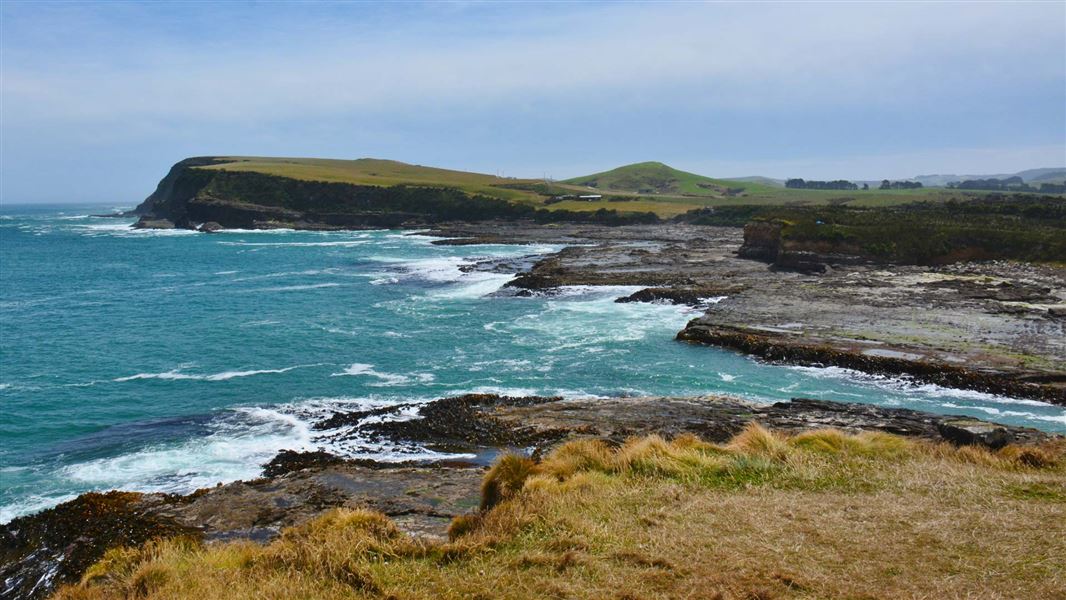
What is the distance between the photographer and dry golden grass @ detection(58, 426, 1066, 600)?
8016 mm

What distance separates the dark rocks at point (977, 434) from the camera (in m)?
14.4

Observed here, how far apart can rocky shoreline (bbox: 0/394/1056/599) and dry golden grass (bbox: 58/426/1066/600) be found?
2.79m

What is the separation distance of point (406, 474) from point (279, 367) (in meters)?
16.2

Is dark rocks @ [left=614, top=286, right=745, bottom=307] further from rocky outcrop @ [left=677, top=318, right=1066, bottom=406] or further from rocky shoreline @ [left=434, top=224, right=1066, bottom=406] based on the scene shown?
rocky outcrop @ [left=677, top=318, right=1066, bottom=406]

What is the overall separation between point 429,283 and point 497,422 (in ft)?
117

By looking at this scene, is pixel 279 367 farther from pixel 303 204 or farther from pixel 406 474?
pixel 303 204

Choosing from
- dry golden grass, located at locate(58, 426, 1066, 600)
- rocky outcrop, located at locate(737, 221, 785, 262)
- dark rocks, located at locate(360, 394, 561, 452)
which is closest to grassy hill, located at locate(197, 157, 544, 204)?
rocky outcrop, located at locate(737, 221, 785, 262)

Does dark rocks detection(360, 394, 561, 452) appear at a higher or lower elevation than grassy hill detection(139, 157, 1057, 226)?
lower

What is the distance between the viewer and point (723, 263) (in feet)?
208

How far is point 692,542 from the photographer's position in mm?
9039

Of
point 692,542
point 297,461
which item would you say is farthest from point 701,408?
point 692,542

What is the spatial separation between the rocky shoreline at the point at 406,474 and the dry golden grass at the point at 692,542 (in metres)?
2.79

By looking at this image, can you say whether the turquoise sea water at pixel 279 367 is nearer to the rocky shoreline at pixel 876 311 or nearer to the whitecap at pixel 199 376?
the whitecap at pixel 199 376

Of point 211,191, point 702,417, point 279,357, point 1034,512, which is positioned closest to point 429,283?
point 279,357
